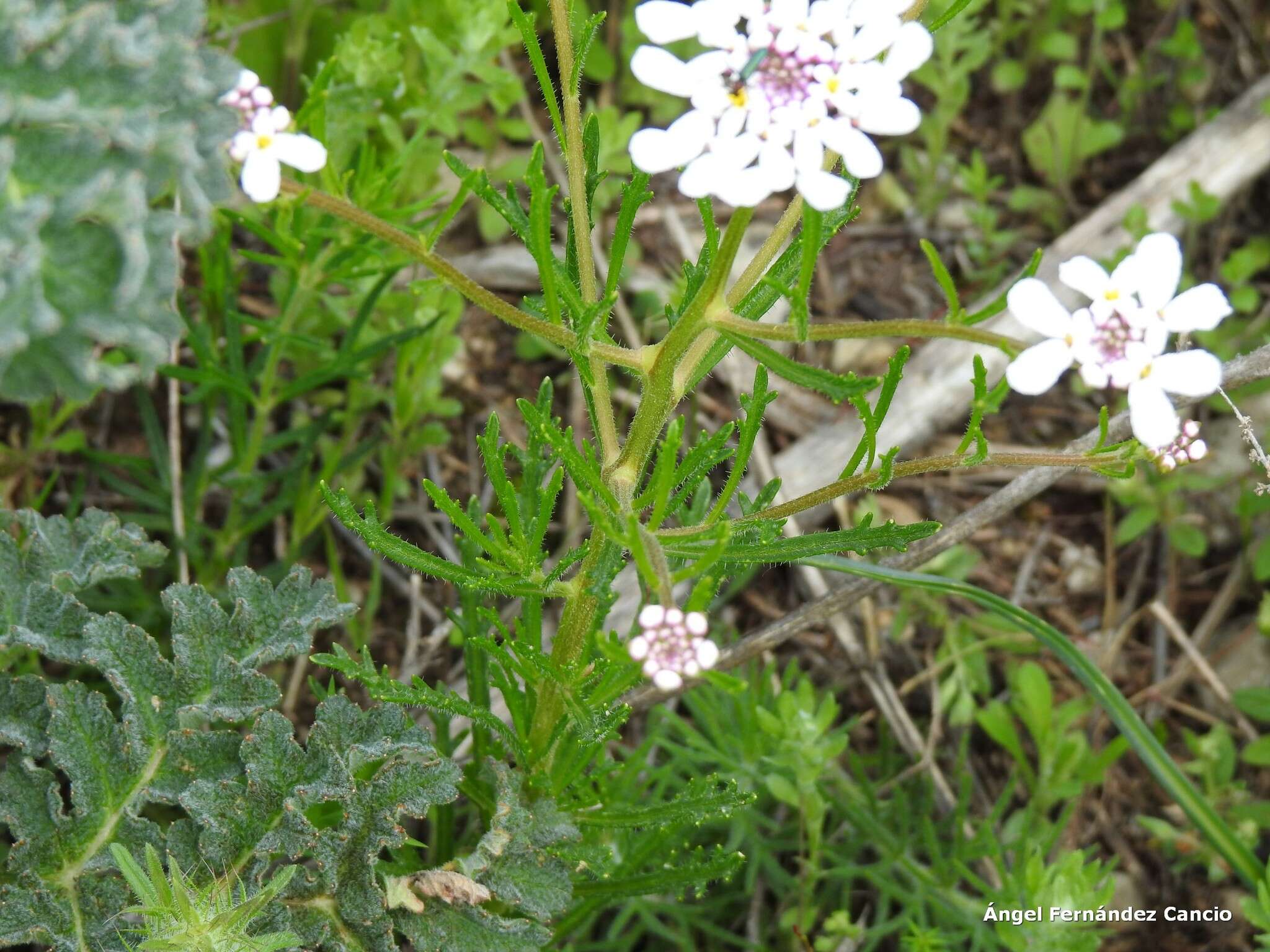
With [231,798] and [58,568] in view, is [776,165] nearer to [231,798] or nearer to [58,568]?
[231,798]

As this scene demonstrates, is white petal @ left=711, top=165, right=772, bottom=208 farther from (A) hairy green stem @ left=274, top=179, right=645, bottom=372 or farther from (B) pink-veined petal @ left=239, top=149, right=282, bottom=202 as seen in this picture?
(B) pink-veined petal @ left=239, top=149, right=282, bottom=202

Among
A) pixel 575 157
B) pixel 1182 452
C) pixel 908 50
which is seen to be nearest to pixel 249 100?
pixel 575 157

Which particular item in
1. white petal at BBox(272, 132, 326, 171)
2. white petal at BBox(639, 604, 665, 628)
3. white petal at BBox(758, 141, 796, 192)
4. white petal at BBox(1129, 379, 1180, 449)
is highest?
white petal at BBox(758, 141, 796, 192)

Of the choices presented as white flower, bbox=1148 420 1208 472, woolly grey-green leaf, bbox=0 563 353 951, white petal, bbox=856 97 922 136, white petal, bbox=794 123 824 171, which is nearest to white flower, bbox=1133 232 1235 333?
white flower, bbox=1148 420 1208 472

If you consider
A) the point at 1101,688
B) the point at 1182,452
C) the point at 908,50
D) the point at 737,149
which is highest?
the point at 908,50

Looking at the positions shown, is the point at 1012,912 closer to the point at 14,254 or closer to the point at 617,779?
the point at 617,779

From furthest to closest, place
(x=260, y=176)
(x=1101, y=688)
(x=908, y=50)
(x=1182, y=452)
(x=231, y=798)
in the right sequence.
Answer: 1. (x=1101, y=688)
2. (x=231, y=798)
3. (x=1182, y=452)
4. (x=260, y=176)
5. (x=908, y=50)
